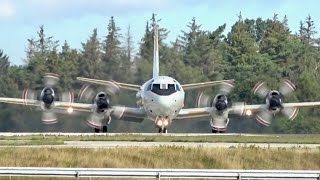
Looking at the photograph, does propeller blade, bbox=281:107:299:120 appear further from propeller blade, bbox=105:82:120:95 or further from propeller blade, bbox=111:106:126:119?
propeller blade, bbox=105:82:120:95

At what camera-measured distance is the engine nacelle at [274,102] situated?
57875mm

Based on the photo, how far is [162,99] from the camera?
54312 millimetres

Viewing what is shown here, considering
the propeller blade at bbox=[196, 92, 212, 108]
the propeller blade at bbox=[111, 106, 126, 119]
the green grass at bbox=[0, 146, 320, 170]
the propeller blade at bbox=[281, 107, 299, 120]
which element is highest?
the propeller blade at bbox=[196, 92, 212, 108]

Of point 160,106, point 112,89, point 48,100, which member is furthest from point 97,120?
point 160,106

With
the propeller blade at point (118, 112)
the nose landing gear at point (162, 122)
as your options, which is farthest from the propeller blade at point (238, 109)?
the propeller blade at point (118, 112)

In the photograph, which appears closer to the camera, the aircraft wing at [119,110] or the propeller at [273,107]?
the propeller at [273,107]

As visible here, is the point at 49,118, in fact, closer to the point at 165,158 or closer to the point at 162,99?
the point at 162,99

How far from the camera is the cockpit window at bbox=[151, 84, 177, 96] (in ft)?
179

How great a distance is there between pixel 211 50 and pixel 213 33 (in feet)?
55.2

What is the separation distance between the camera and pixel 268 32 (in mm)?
106562

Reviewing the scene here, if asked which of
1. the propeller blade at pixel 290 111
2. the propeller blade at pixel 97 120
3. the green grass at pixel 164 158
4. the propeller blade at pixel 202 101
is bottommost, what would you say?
the green grass at pixel 164 158

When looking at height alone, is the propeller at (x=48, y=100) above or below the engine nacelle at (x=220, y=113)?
above

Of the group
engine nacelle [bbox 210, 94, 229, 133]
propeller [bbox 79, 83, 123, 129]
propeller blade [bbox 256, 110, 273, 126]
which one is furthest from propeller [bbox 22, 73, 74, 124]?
propeller blade [bbox 256, 110, 273, 126]

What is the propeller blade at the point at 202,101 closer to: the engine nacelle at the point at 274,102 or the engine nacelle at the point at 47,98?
the engine nacelle at the point at 274,102
